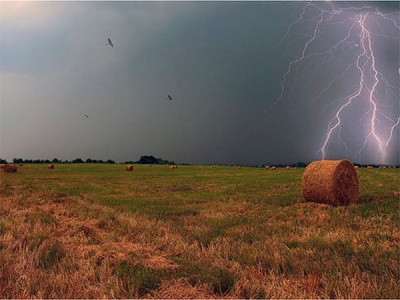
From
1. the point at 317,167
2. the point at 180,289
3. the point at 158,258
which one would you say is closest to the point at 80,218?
the point at 158,258

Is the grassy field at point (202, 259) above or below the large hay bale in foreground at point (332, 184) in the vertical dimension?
below

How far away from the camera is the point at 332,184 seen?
1541 centimetres

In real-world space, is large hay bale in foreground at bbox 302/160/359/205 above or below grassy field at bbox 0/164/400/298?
above

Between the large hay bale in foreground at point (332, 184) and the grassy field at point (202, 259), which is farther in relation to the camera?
the large hay bale in foreground at point (332, 184)

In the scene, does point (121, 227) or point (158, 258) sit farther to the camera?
point (121, 227)

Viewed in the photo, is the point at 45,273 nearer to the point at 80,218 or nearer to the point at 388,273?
the point at 388,273

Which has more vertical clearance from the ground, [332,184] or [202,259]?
[332,184]

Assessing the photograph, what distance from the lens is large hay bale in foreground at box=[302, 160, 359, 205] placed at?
15.5 m

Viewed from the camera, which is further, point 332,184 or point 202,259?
point 332,184

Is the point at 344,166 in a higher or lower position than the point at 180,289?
higher

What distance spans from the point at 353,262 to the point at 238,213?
238 inches

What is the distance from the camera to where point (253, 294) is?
13.7 feet

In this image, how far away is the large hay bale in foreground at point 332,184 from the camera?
50.7 ft

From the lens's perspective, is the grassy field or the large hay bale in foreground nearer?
the grassy field
